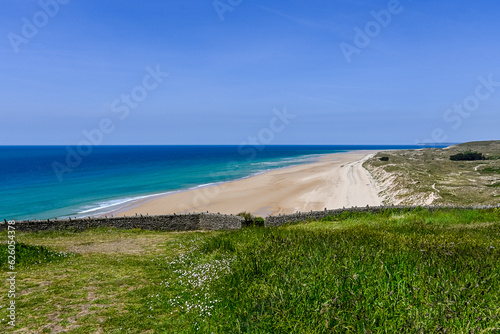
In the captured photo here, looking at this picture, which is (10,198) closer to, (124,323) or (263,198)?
(263,198)

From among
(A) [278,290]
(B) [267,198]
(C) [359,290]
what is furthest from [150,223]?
(B) [267,198]

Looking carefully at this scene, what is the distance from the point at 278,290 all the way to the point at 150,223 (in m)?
20.6

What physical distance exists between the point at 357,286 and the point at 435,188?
3599cm

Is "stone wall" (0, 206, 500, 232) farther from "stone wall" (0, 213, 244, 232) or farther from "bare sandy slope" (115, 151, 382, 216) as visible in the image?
"bare sandy slope" (115, 151, 382, 216)

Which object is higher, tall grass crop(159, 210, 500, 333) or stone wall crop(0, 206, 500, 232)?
tall grass crop(159, 210, 500, 333)

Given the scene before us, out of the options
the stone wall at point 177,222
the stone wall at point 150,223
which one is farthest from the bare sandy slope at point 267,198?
the stone wall at point 150,223

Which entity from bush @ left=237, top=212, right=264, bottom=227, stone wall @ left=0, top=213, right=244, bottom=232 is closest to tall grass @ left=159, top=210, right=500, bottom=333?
bush @ left=237, top=212, right=264, bottom=227

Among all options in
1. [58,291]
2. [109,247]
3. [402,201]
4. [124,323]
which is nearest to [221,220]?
[109,247]

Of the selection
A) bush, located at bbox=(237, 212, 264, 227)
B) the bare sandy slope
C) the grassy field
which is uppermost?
the grassy field

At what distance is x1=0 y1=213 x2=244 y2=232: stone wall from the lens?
70.4ft

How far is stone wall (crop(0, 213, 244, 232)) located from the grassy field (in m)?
10.4

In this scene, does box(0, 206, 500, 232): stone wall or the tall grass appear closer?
the tall grass

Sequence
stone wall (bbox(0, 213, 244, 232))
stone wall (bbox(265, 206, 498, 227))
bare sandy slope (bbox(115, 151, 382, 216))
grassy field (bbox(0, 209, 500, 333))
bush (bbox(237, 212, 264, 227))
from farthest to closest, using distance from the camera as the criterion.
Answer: bare sandy slope (bbox(115, 151, 382, 216)), bush (bbox(237, 212, 264, 227)), stone wall (bbox(265, 206, 498, 227)), stone wall (bbox(0, 213, 244, 232)), grassy field (bbox(0, 209, 500, 333))

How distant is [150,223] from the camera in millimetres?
23781
